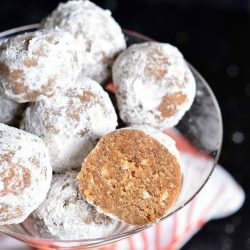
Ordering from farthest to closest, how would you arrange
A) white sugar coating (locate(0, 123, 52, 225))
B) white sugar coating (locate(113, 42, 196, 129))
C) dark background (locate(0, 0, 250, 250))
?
dark background (locate(0, 0, 250, 250))
white sugar coating (locate(113, 42, 196, 129))
white sugar coating (locate(0, 123, 52, 225))

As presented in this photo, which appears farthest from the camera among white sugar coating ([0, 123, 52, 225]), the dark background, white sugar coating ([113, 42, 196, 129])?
the dark background

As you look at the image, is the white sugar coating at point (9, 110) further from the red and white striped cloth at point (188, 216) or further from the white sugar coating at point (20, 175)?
the red and white striped cloth at point (188, 216)

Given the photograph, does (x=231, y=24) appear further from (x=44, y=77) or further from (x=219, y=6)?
(x=44, y=77)

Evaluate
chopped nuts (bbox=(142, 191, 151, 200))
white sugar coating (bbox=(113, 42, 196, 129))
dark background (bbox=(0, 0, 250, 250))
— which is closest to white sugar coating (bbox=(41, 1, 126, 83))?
white sugar coating (bbox=(113, 42, 196, 129))

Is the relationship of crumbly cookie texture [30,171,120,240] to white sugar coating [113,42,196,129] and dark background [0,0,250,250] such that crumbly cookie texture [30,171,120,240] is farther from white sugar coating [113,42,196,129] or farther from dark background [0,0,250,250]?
dark background [0,0,250,250]

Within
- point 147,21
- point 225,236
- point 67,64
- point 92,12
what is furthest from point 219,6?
point 67,64

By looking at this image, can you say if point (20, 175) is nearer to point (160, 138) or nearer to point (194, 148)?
point (160, 138)

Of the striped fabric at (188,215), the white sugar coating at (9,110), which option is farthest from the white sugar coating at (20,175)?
the striped fabric at (188,215)
